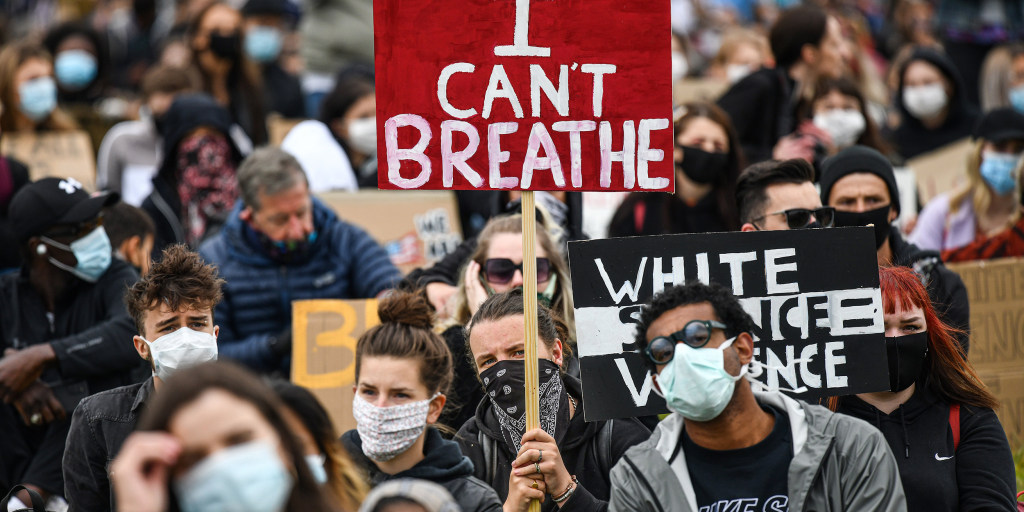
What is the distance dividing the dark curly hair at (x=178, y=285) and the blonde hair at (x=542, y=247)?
4.97 feet

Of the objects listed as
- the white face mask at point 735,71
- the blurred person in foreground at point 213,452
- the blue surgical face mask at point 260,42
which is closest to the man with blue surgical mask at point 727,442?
the blurred person in foreground at point 213,452

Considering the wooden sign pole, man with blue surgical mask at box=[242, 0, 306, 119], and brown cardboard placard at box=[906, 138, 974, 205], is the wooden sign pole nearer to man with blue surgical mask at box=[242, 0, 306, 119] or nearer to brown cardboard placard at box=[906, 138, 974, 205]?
brown cardboard placard at box=[906, 138, 974, 205]

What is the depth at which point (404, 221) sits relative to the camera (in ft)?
29.9

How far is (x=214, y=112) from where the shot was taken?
8.92 meters

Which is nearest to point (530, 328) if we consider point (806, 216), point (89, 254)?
point (806, 216)

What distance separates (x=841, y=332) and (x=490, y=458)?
1.40m

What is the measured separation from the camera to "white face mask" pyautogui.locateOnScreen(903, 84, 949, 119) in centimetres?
1029

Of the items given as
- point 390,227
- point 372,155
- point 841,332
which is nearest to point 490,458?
point 841,332

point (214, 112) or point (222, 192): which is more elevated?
point (214, 112)

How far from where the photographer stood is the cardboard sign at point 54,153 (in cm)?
978

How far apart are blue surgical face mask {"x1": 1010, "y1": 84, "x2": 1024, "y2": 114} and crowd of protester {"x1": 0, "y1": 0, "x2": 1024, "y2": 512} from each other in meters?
0.08

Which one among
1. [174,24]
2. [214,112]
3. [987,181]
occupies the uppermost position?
[174,24]

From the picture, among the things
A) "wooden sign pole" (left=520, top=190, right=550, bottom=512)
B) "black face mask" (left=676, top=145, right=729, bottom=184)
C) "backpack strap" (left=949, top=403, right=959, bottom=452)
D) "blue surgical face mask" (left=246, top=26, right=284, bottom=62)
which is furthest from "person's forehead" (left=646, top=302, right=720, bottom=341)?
"blue surgical face mask" (left=246, top=26, right=284, bottom=62)

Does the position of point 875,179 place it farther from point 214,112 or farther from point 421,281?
point 214,112
